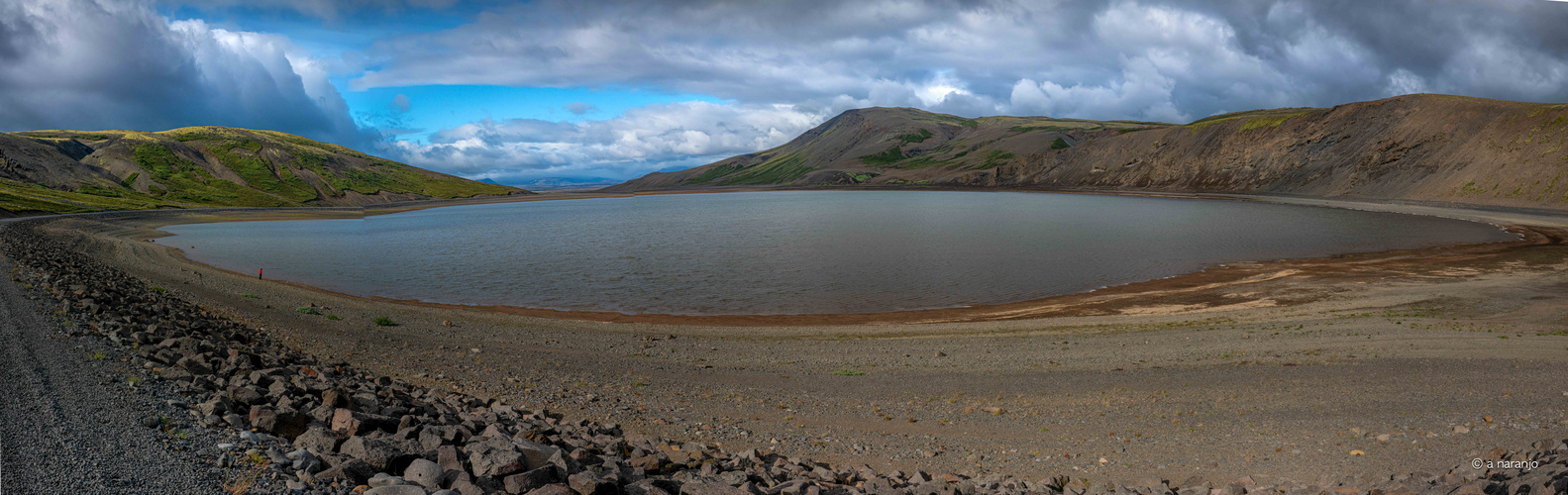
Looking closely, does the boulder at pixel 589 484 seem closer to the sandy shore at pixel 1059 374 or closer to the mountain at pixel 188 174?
the sandy shore at pixel 1059 374

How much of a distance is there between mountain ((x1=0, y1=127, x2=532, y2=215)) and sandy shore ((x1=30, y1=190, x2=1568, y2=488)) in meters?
79.8

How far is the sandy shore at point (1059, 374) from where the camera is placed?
28.6ft

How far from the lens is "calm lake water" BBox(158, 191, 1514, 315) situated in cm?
2686

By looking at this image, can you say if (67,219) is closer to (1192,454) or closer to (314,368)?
(314,368)

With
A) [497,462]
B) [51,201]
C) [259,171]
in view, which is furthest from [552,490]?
[259,171]

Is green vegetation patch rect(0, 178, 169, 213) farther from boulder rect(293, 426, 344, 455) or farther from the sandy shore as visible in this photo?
boulder rect(293, 426, 344, 455)

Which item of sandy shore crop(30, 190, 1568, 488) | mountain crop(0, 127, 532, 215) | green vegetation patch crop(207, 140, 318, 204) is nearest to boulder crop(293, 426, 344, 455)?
sandy shore crop(30, 190, 1568, 488)

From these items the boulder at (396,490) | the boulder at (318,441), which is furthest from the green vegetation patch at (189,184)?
the boulder at (396,490)

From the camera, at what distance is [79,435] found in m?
5.27

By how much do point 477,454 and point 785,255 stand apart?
33471 millimetres

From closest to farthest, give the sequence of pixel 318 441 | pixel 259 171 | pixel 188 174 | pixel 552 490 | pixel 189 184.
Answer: pixel 552 490 < pixel 318 441 < pixel 189 184 < pixel 188 174 < pixel 259 171

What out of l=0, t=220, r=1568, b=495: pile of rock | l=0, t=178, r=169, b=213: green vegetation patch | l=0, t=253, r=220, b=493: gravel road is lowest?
l=0, t=220, r=1568, b=495: pile of rock

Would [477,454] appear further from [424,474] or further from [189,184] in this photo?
[189,184]

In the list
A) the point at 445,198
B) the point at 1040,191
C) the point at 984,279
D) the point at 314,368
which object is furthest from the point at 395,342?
the point at 445,198
